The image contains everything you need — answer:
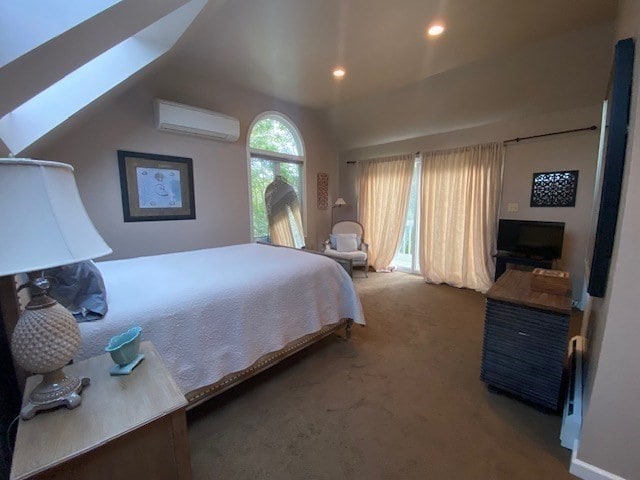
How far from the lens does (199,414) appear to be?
5.53 ft

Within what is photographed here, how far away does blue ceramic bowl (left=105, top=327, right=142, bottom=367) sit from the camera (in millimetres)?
994

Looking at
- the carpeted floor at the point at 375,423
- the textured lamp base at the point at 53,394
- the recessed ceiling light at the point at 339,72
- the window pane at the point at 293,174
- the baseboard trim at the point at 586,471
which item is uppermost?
the recessed ceiling light at the point at 339,72

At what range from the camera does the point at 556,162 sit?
10.6 ft

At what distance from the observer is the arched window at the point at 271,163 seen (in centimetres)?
395

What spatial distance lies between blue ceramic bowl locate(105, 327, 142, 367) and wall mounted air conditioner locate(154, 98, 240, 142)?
2.63 metres

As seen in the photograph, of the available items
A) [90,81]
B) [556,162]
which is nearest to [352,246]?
[556,162]

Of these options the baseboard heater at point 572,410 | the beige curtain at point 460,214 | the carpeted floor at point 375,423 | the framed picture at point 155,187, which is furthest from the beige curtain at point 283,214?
the baseboard heater at point 572,410

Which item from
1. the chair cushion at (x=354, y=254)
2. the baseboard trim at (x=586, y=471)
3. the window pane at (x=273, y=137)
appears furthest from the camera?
the chair cushion at (x=354, y=254)

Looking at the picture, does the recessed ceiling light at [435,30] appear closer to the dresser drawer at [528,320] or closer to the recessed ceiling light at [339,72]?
the recessed ceiling light at [339,72]

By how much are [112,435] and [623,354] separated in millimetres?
1853

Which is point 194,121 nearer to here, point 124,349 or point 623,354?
point 124,349

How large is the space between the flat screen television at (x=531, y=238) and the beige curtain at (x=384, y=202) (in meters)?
1.62

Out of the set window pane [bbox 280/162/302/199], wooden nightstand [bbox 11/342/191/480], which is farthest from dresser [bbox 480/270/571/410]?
window pane [bbox 280/162/302/199]

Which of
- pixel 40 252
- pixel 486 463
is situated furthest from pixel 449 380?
pixel 40 252
